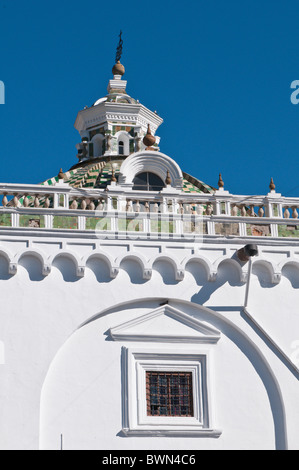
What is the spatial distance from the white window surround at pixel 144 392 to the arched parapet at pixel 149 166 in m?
4.99

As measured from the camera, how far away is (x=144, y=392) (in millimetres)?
21922

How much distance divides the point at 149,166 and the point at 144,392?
632cm

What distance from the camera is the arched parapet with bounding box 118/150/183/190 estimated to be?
2627 centimetres

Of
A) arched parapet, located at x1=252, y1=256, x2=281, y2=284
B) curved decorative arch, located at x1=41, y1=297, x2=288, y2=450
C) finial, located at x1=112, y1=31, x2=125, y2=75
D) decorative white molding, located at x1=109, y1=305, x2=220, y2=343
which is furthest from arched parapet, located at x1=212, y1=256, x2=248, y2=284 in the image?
finial, located at x1=112, y1=31, x2=125, y2=75

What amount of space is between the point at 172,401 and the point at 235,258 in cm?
305

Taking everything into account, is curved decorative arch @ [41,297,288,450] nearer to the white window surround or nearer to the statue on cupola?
the white window surround

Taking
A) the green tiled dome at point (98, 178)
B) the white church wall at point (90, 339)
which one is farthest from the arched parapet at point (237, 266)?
the green tiled dome at point (98, 178)

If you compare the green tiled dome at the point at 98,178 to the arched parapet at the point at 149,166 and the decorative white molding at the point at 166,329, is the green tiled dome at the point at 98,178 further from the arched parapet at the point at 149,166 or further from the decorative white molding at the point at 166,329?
the decorative white molding at the point at 166,329

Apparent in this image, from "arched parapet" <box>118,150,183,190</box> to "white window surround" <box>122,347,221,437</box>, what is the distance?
4.99 meters

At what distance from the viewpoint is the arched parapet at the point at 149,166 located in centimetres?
2627

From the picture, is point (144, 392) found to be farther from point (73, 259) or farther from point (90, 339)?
point (73, 259)

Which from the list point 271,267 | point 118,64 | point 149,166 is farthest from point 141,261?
point 118,64

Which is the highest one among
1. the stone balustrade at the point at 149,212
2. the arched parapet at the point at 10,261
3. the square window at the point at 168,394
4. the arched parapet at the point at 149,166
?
the arched parapet at the point at 149,166
